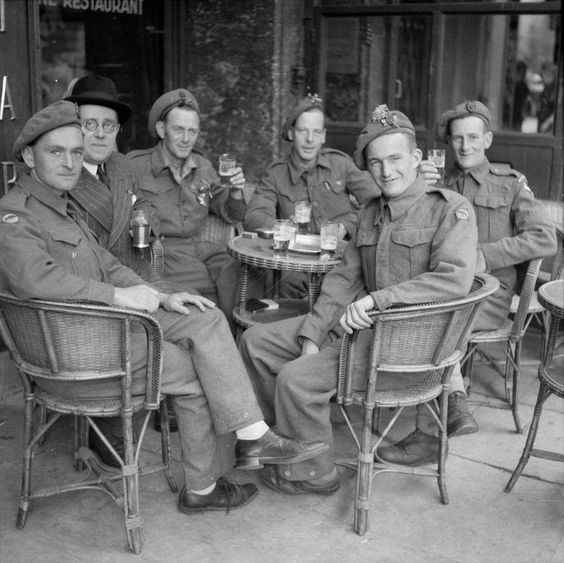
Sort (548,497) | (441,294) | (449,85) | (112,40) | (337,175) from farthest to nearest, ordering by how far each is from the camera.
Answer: (449,85) < (112,40) < (337,175) < (548,497) < (441,294)

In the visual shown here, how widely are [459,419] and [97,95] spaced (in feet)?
7.46

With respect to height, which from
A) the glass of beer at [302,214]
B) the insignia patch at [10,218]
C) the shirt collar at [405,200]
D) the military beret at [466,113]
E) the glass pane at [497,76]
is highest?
the glass pane at [497,76]

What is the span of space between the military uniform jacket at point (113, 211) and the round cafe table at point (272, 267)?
1.42 ft

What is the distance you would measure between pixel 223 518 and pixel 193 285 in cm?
162

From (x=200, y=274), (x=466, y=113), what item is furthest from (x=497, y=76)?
(x=200, y=274)

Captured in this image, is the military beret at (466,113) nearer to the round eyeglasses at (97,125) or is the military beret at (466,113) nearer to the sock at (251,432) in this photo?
the round eyeglasses at (97,125)

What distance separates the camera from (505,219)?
4.30 meters

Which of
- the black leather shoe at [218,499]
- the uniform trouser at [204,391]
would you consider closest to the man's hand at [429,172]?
the uniform trouser at [204,391]

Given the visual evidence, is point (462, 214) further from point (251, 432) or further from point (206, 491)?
point (206, 491)

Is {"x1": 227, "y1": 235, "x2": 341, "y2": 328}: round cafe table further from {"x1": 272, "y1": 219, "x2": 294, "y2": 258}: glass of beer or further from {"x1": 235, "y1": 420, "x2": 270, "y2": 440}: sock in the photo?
{"x1": 235, "y1": 420, "x2": 270, "y2": 440}: sock

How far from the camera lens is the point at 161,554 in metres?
3.02

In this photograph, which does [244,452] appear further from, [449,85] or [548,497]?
[449,85]

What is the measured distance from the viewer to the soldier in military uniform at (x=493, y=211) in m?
4.05

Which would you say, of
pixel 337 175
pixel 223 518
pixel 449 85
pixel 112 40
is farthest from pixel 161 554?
pixel 449 85
